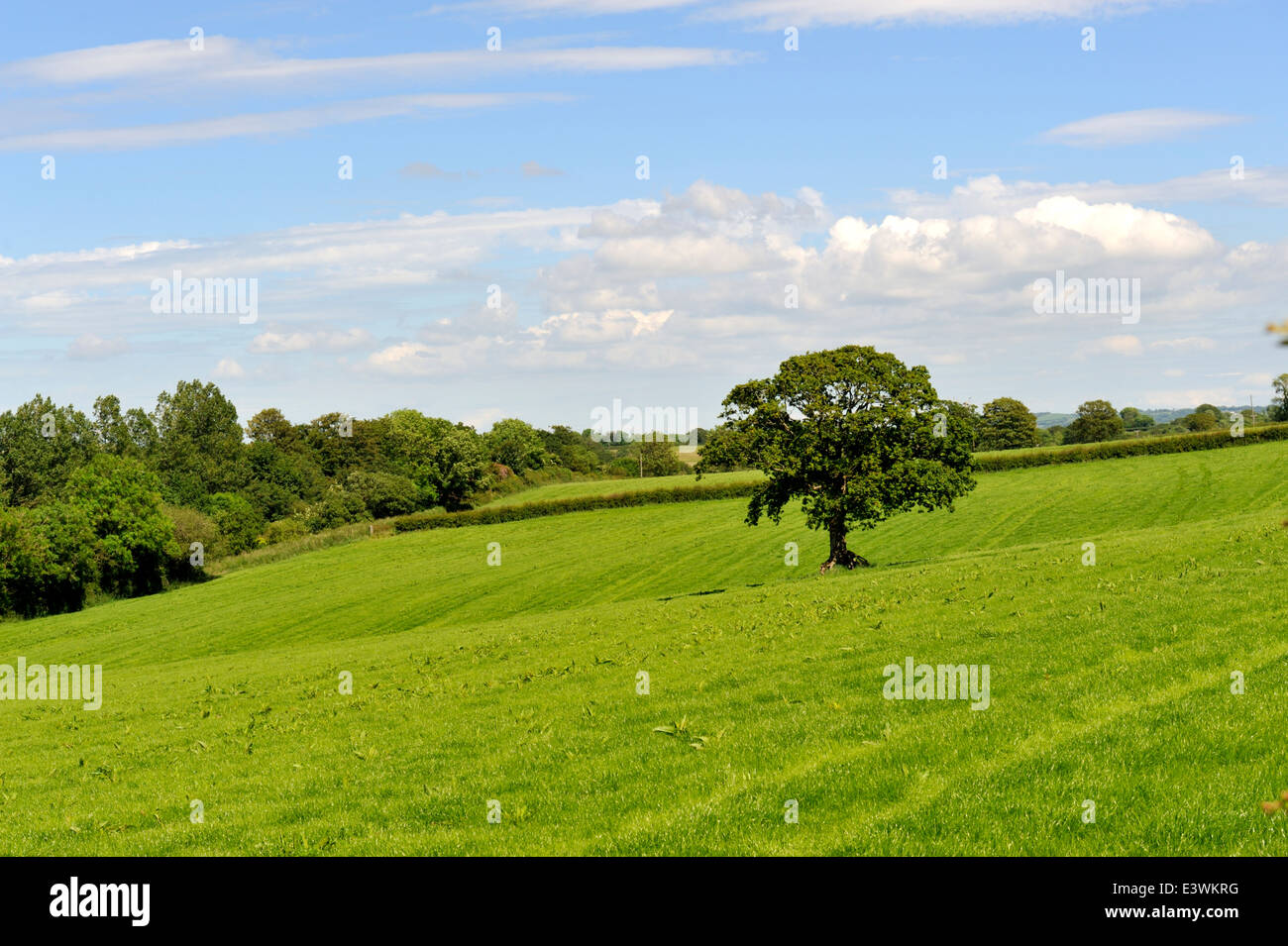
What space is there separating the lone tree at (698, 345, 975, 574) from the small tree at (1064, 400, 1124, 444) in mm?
132913

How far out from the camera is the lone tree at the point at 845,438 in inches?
1999

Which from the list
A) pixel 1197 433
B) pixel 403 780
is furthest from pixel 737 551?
pixel 403 780

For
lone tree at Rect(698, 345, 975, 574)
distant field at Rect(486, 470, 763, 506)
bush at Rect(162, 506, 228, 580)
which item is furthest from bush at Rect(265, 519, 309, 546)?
lone tree at Rect(698, 345, 975, 574)

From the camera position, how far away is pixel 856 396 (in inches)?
2040

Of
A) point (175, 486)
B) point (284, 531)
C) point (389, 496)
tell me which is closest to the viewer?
point (284, 531)

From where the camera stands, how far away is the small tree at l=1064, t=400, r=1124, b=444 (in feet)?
573

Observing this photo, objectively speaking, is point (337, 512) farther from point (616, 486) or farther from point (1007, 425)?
point (1007, 425)

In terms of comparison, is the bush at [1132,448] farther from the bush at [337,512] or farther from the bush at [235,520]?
the bush at [235,520]

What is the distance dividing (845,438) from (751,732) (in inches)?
1432

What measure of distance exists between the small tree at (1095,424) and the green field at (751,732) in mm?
144372

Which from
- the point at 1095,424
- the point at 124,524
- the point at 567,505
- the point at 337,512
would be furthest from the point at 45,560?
the point at 1095,424

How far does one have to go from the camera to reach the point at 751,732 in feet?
55.0

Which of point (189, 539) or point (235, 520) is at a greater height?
point (235, 520)

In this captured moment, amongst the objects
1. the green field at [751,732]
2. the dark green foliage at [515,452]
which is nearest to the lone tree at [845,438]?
the green field at [751,732]
